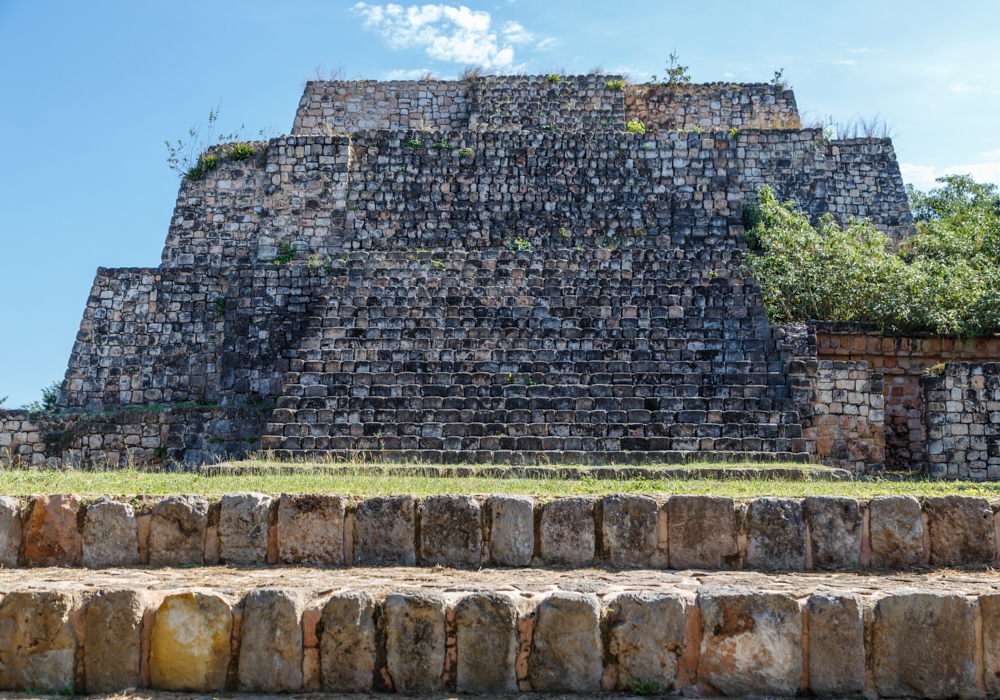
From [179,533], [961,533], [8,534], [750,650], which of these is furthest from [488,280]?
[750,650]

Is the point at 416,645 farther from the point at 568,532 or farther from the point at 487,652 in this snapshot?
the point at 568,532

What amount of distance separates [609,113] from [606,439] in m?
11.9

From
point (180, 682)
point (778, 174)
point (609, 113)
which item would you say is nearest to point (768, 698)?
point (180, 682)

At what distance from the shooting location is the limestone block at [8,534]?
5.50 meters

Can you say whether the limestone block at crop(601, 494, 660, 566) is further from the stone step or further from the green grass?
the stone step

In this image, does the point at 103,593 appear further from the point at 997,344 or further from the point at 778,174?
the point at 778,174

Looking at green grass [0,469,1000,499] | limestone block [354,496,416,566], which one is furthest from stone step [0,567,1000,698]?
green grass [0,469,1000,499]

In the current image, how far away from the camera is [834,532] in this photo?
529cm

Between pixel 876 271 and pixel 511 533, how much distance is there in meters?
10.4

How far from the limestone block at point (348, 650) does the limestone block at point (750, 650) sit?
66.5 inches

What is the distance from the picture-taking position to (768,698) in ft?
13.5

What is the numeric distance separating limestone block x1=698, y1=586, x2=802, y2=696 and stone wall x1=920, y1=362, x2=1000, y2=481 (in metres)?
8.09

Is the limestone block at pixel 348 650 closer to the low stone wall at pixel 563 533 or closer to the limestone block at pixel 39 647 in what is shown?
the low stone wall at pixel 563 533

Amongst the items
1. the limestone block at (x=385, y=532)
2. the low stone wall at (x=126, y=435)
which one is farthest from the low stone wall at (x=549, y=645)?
the low stone wall at (x=126, y=435)
